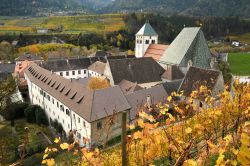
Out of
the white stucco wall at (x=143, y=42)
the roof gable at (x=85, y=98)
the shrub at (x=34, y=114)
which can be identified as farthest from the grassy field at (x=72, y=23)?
the roof gable at (x=85, y=98)

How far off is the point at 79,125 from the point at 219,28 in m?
131

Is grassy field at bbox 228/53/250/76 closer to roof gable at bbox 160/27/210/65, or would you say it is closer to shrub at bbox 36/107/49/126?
roof gable at bbox 160/27/210/65

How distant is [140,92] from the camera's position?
1414 inches

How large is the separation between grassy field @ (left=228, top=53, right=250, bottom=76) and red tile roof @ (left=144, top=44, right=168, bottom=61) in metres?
24.0

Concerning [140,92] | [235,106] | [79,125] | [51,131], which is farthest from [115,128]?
[235,106]

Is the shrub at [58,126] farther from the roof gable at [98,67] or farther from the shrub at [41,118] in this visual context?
the roof gable at [98,67]

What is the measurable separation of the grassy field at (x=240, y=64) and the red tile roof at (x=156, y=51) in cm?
2403

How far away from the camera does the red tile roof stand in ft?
194

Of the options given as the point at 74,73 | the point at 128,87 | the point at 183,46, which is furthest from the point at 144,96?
the point at 74,73

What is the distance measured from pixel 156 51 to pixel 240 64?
129 feet

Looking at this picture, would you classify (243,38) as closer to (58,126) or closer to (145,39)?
(145,39)

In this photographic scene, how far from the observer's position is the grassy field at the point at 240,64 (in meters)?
75.1

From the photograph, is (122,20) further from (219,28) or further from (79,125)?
(79,125)

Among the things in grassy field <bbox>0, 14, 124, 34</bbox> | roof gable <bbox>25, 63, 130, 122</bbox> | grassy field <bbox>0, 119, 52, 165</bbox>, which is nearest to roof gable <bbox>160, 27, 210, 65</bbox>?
roof gable <bbox>25, 63, 130, 122</bbox>
